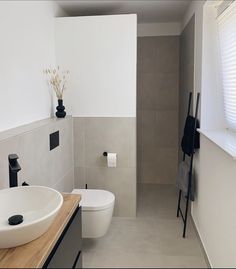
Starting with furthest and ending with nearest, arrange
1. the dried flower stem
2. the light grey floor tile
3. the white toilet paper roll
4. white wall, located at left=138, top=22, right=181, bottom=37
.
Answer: white wall, located at left=138, top=22, right=181, bottom=37 → the white toilet paper roll → the dried flower stem → the light grey floor tile

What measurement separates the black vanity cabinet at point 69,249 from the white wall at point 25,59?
0.86 metres

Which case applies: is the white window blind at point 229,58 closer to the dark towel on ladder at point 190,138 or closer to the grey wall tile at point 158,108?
the dark towel on ladder at point 190,138

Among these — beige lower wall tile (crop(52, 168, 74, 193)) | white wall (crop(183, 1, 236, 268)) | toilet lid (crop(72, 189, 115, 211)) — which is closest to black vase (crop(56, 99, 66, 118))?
beige lower wall tile (crop(52, 168, 74, 193))

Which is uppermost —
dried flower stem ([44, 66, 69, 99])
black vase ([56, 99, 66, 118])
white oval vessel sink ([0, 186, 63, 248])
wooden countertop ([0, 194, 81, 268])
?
dried flower stem ([44, 66, 69, 99])

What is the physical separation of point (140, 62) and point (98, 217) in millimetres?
2400

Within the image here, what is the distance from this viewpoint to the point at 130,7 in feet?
10.4

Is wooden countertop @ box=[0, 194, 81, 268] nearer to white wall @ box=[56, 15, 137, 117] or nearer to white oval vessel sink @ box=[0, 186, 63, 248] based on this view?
white oval vessel sink @ box=[0, 186, 63, 248]

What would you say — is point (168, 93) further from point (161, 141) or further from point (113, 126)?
point (113, 126)

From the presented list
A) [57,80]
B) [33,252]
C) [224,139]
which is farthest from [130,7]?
[33,252]

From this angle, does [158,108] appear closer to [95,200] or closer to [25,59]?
[95,200]

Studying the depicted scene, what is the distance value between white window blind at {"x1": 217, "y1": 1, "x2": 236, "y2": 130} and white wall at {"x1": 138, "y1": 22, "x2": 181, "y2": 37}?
1.68 m

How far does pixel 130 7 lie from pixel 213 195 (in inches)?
87.1

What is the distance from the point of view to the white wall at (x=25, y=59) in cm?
194

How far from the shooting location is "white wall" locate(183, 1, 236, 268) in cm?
175
